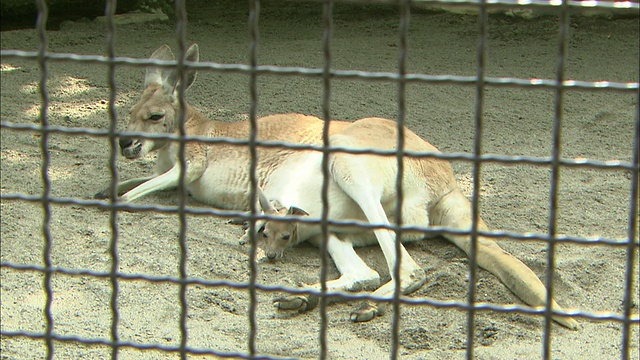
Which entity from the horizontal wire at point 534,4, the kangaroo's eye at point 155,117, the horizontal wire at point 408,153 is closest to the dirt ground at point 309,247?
the kangaroo's eye at point 155,117

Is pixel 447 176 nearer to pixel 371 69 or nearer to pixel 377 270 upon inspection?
pixel 377 270

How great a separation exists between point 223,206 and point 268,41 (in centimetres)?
340

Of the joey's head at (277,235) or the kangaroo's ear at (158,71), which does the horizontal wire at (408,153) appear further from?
the kangaroo's ear at (158,71)

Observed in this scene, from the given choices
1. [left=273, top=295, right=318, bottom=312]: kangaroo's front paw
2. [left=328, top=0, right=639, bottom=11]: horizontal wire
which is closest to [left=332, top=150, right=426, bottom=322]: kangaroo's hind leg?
[left=273, top=295, right=318, bottom=312]: kangaroo's front paw

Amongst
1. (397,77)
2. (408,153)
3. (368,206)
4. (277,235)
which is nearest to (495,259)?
(368,206)

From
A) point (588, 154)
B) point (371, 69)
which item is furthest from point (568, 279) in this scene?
point (371, 69)

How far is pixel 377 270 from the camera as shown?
4711mm

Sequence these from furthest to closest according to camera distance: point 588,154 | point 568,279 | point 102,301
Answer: point 588,154
point 568,279
point 102,301

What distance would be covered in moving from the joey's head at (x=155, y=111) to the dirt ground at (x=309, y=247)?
0.32 m

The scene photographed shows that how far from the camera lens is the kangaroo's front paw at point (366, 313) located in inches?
159

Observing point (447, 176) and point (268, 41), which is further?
point (268, 41)

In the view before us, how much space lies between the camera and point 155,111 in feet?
18.1

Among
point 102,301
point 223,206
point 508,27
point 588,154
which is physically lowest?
point 102,301

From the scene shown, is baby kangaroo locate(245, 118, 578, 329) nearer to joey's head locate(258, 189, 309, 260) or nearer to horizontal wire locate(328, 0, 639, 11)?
joey's head locate(258, 189, 309, 260)
